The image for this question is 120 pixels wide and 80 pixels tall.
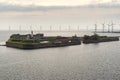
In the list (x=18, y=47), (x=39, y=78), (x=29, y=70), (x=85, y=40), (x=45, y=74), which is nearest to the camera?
(x=39, y=78)

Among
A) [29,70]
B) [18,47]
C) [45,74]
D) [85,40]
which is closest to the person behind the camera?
[45,74]

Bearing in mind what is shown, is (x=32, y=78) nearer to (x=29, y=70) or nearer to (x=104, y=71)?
(x=29, y=70)

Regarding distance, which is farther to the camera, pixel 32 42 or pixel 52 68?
pixel 32 42

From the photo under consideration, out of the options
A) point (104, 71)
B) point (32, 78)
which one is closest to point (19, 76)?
point (32, 78)

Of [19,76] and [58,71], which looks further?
[58,71]

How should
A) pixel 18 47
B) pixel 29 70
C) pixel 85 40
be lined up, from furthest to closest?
pixel 85 40 → pixel 18 47 → pixel 29 70

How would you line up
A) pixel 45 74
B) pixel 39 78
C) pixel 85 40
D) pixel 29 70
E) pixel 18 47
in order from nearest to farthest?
pixel 39 78
pixel 45 74
pixel 29 70
pixel 18 47
pixel 85 40

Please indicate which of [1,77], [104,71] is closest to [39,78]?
[1,77]

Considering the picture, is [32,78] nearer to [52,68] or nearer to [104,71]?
[52,68]
